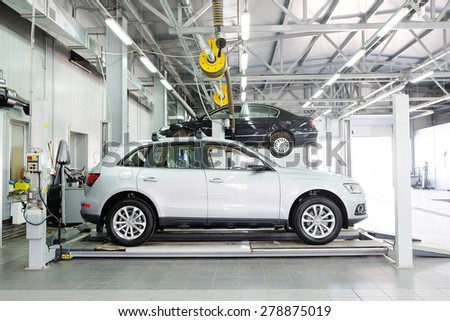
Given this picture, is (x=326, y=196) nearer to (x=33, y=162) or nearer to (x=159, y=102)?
(x=33, y=162)

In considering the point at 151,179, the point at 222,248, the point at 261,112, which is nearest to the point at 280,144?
the point at 261,112

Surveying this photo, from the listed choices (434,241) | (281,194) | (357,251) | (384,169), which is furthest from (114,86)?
(384,169)

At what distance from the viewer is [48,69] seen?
7289 millimetres

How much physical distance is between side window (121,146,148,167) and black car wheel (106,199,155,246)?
1.63 ft

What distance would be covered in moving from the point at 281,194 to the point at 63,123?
568 centimetres

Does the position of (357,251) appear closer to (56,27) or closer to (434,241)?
(434,241)

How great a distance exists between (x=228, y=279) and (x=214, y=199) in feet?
3.73

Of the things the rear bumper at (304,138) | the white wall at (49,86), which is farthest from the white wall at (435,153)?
the white wall at (49,86)

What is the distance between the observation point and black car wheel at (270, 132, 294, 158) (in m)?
8.50

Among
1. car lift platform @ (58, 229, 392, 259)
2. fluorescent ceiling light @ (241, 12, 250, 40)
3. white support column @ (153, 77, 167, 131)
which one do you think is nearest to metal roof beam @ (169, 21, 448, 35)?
fluorescent ceiling light @ (241, 12, 250, 40)

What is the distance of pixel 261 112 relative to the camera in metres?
8.62

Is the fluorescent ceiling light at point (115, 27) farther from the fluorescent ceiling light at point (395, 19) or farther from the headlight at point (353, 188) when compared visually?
the fluorescent ceiling light at point (395, 19)

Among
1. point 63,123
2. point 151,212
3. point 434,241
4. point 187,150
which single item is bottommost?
point 434,241

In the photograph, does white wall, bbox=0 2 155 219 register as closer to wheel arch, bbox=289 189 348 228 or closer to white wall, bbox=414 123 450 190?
wheel arch, bbox=289 189 348 228
